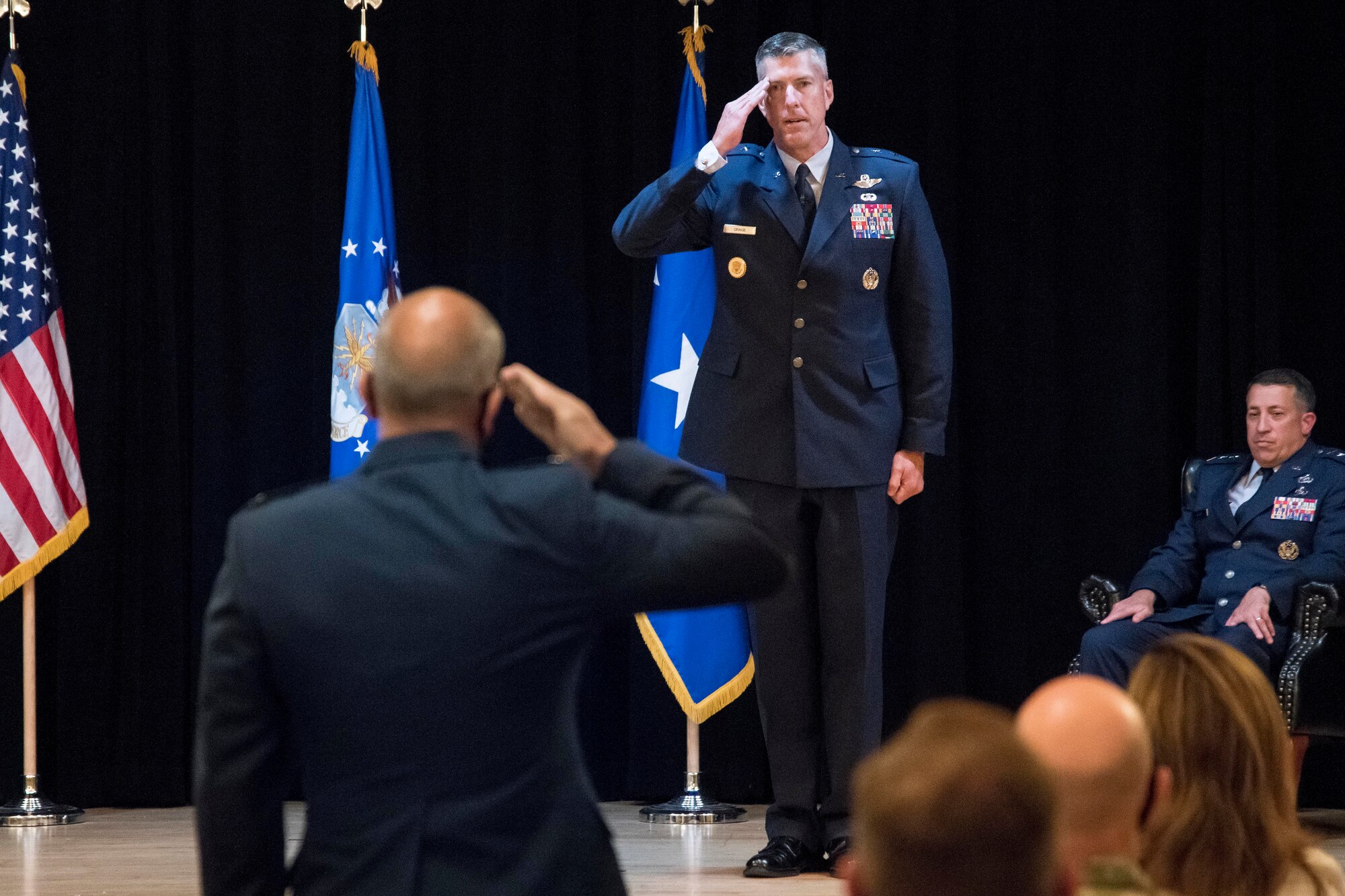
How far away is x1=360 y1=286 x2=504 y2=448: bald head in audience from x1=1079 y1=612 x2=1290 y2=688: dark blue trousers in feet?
10.5

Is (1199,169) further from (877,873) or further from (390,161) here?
(877,873)

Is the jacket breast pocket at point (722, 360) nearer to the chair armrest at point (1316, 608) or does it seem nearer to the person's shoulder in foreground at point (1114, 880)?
the chair armrest at point (1316, 608)

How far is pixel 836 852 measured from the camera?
3555mm

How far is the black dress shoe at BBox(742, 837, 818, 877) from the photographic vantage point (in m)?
3.54

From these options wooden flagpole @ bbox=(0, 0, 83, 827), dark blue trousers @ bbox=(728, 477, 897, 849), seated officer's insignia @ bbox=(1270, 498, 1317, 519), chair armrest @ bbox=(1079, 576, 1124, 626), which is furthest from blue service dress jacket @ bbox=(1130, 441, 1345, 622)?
wooden flagpole @ bbox=(0, 0, 83, 827)

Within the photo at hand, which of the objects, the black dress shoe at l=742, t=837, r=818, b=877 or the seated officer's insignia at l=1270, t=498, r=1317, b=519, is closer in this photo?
the black dress shoe at l=742, t=837, r=818, b=877

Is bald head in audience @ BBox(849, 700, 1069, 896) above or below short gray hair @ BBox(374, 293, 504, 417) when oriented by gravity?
below

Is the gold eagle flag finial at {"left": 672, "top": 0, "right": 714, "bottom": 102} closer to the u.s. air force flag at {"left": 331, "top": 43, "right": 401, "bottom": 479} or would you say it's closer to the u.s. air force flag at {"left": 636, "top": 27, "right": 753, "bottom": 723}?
the u.s. air force flag at {"left": 636, "top": 27, "right": 753, "bottom": 723}

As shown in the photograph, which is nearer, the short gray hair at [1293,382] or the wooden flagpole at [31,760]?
the short gray hair at [1293,382]

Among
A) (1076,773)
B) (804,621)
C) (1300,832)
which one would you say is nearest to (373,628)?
(1076,773)

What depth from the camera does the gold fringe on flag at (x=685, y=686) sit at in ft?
15.6

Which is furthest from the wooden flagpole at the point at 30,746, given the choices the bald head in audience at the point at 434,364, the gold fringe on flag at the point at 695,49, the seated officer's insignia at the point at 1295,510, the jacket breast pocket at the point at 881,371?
the seated officer's insignia at the point at 1295,510

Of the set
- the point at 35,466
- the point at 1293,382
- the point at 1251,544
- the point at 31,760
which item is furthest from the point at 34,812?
the point at 1293,382

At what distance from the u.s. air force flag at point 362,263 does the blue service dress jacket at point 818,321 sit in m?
1.40
